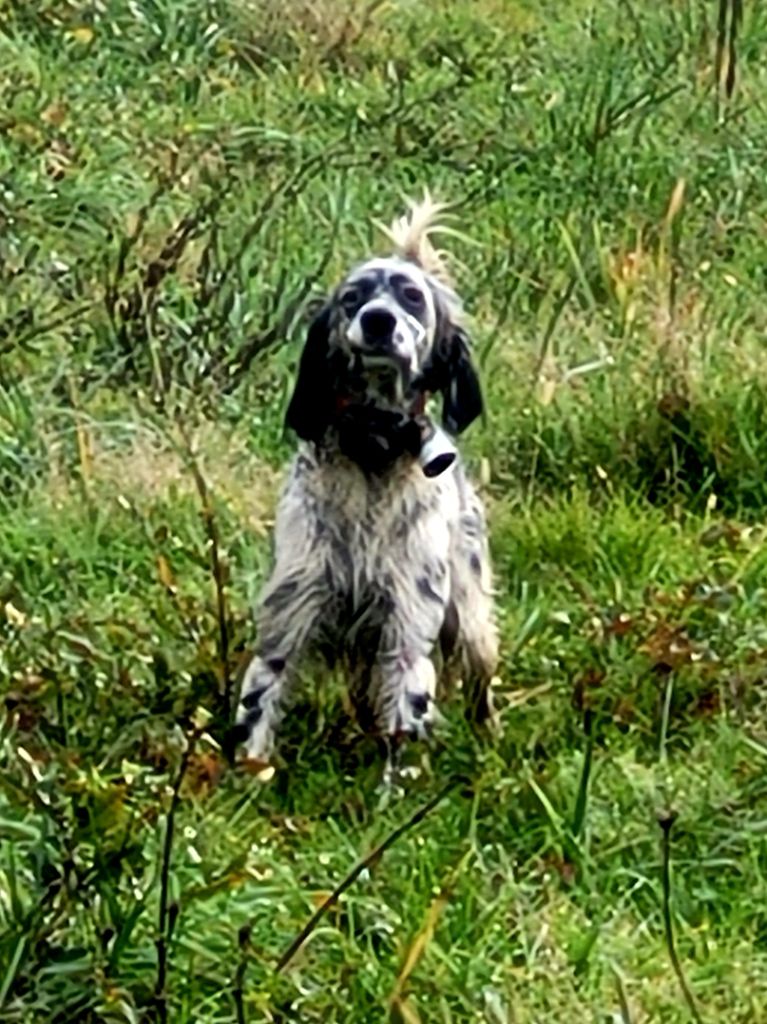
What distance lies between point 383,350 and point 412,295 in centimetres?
20

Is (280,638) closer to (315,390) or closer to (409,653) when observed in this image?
(409,653)

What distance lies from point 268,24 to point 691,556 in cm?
376

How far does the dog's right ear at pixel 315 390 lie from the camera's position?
17.7 feet

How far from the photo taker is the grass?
4.42 m

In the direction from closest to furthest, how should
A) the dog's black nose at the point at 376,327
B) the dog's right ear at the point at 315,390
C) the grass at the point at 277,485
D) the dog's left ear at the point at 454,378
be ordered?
the grass at the point at 277,485, the dog's black nose at the point at 376,327, the dog's right ear at the point at 315,390, the dog's left ear at the point at 454,378

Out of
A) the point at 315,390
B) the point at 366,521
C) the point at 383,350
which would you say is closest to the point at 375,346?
the point at 383,350

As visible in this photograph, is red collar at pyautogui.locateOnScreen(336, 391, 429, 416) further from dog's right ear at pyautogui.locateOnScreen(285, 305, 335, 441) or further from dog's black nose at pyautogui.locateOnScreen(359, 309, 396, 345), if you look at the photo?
dog's black nose at pyautogui.locateOnScreen(359, 309, 396, 345)

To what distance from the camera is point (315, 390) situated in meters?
5.41

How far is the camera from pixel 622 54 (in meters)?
9.22

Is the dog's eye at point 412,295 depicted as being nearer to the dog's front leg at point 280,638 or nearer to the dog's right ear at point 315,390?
the dog's right ear at point 315,390

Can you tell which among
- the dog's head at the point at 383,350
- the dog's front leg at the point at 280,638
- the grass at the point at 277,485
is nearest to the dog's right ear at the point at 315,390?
the dog's head at the point at 383,350

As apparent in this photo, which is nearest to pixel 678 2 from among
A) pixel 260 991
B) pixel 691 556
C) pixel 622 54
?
pixel 622 54

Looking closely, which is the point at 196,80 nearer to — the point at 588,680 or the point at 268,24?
the point at 268,24

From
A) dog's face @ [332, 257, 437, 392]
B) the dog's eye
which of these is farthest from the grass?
the dog's eye
